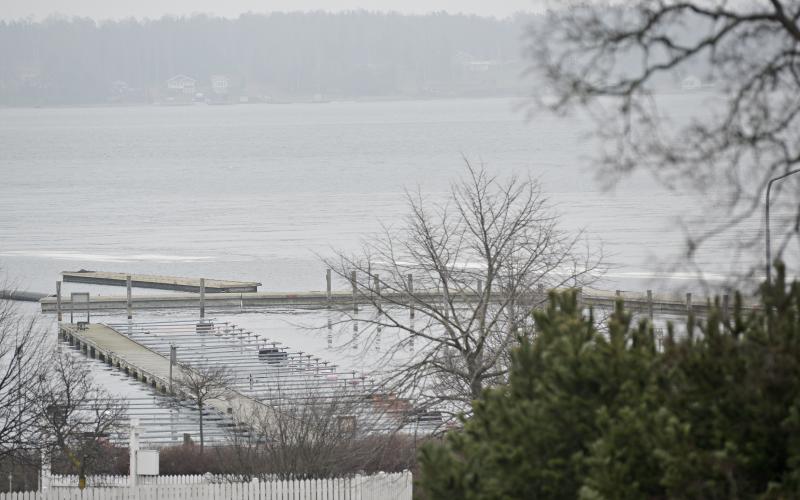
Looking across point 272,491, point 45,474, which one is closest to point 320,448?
point 272,491

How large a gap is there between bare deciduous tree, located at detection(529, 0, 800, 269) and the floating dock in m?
61.0

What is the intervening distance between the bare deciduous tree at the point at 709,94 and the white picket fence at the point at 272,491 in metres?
11.1

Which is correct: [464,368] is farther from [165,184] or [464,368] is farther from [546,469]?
[165,184]

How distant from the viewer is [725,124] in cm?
830

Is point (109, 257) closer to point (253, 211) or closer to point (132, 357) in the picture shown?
point (253, 211)

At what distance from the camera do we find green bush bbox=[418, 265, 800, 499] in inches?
320

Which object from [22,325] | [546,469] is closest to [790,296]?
[546,469]

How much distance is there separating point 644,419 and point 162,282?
6624 cm

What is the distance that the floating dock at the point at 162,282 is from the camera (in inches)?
2771

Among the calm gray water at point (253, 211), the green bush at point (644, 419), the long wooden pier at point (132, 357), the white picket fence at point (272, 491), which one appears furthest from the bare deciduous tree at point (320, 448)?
the calm gray water at point (253, 211)

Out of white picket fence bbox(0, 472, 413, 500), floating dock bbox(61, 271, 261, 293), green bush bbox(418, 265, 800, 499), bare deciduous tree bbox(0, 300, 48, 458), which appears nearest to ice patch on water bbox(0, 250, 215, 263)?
floating dock bbox(61, 271, 261, 293)

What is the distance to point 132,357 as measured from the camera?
5041 cm

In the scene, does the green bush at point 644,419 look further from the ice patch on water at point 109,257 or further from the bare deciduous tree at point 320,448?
the ice patch on water at point 109,257

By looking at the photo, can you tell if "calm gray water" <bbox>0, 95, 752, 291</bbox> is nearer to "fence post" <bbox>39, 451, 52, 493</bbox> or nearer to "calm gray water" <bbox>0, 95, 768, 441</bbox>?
"calm gray water" <bbox>0, 95, 768, 441</bbox>
